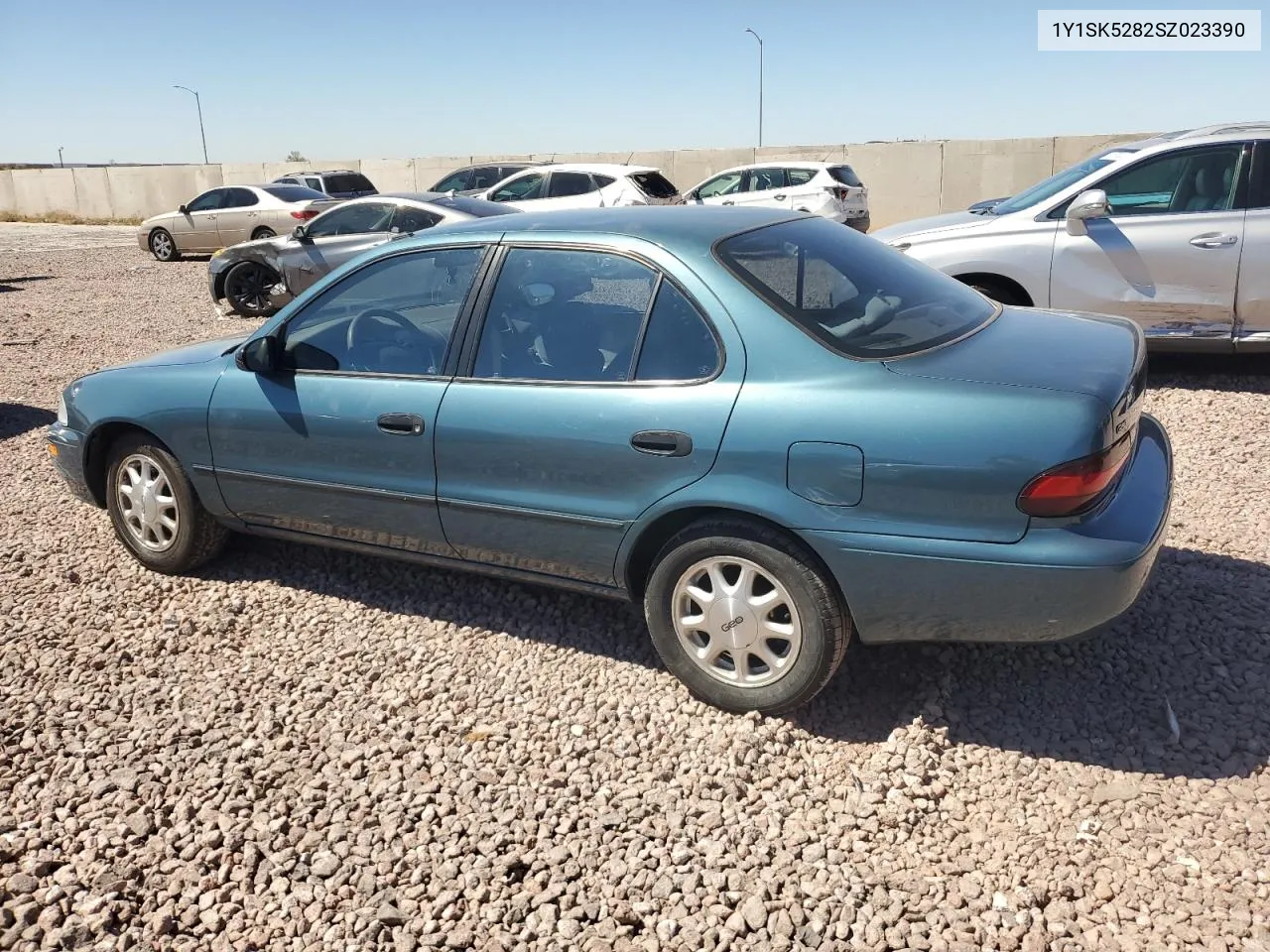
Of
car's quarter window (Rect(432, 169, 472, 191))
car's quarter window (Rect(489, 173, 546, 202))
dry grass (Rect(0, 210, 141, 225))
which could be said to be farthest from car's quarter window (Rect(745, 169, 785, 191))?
dry grass (Rect(0, 210, 141, 225))

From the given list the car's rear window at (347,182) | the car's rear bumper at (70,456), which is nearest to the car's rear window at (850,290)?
the car's rear bumper at (70,456)

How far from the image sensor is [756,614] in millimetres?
3266

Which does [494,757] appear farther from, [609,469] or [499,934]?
[609,469]

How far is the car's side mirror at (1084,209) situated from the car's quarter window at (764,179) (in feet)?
38.9

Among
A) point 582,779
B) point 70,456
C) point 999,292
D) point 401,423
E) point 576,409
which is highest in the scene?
point 576,409

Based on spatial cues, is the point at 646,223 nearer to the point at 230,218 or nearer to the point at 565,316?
the point at 565,316

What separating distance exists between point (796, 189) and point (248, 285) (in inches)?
389

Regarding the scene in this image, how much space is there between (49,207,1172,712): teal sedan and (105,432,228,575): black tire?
72mm

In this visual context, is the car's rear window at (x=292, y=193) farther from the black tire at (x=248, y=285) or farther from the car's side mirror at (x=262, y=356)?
the car's side mirror at (x=262, y=356)

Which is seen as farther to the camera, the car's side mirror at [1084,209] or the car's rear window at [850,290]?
the car's side mirror at [1084,209]

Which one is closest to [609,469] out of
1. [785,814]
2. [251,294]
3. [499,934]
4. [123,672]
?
[785,814]

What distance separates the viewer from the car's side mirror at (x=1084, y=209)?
6.82 m

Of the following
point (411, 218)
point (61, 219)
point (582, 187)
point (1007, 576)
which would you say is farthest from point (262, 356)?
point (61, 219)

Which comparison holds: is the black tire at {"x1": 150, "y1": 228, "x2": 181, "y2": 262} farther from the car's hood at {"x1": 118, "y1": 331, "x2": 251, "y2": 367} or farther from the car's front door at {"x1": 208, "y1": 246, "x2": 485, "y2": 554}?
the car's front door at {"x1": 208, "y1": 246, "x2": 485, "y2": 554}
